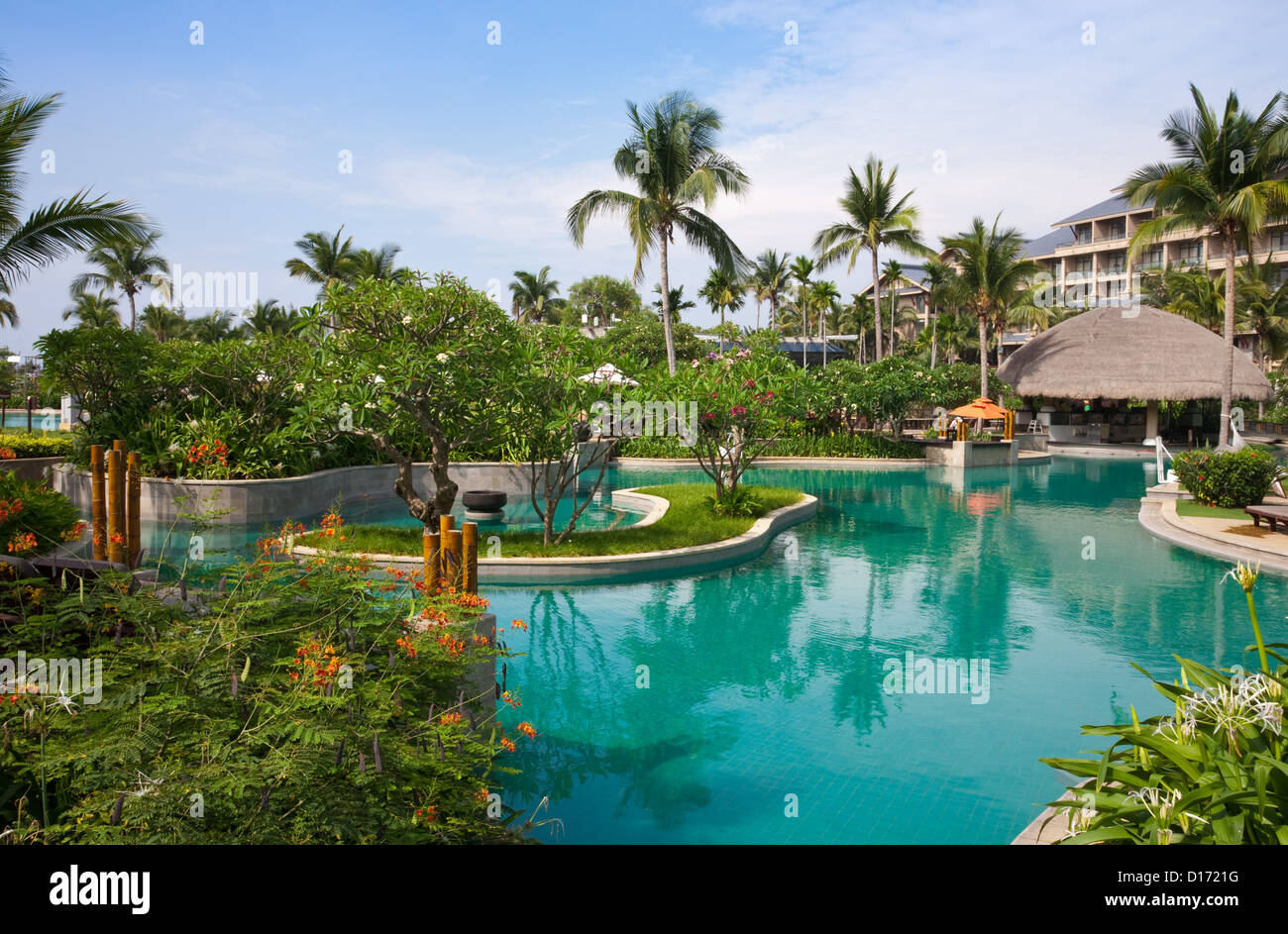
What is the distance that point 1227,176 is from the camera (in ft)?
77.4

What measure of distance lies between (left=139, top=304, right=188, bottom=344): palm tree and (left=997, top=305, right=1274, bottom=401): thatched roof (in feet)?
160

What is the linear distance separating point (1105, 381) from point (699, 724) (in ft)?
120

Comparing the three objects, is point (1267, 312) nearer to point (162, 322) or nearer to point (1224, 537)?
point (1224, 537)

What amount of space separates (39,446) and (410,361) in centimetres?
1575

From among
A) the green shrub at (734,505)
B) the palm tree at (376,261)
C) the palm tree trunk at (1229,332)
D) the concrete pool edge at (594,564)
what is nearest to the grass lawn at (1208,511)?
the palm tree trunk at (1229,332)

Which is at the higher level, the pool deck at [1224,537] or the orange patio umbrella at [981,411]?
the orange patio umbrella at [981,411]

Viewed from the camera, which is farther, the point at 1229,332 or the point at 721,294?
the point at 721,294

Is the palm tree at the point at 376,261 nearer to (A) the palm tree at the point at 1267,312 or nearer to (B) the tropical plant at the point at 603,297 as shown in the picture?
(B) the tropical plant at the point at 603,297

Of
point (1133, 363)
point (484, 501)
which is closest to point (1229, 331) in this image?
point (1133, 363)

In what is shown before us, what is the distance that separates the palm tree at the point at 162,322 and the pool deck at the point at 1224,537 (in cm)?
5186

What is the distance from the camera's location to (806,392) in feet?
55.9

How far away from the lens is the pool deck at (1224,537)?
13.5 meters
